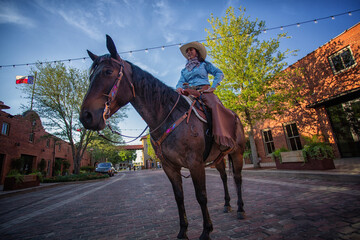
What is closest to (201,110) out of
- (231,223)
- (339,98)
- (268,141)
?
(231,223)

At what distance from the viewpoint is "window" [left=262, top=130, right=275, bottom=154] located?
14.9m

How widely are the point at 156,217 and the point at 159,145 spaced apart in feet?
6.04

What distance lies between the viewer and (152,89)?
217cm

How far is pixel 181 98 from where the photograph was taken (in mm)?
2340

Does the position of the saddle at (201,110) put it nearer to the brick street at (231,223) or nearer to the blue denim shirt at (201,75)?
the blue denim shirt at (201,75)

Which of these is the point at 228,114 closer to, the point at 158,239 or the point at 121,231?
the point at 158,239

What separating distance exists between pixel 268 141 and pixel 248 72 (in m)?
8.53

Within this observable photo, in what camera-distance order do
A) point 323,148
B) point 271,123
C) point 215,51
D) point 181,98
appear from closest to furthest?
point 181,98 → point 323,148 → point 215,51 → point 271,123

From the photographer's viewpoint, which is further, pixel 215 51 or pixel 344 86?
pixel 215 51

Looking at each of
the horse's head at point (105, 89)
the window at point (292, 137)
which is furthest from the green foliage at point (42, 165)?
the window at point (292, 137)

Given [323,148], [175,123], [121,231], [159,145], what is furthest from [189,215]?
[323,148]

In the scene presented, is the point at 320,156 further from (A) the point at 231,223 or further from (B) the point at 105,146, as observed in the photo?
(B) the point at 105,146

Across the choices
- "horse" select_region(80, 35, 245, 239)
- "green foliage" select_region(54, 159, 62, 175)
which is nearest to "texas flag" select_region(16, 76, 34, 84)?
"green foliage" select_region(54, 159, 62, 175)

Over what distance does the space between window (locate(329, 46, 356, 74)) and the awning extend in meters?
1.84
